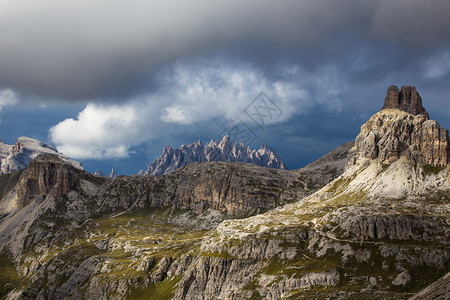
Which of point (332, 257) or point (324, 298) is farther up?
point (332, 257)

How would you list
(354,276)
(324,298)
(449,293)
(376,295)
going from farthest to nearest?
(354,276), (324,298), (376,295), (449,293)

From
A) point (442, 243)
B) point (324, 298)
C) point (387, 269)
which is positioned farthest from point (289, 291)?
point (442, 243)

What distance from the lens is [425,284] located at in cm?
16425

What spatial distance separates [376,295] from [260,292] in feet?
208

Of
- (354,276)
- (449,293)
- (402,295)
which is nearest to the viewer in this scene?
(449,293)

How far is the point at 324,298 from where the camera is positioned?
155 metres

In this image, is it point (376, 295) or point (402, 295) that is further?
point (376, 295)

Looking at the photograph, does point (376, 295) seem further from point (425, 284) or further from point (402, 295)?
point (425, 284)

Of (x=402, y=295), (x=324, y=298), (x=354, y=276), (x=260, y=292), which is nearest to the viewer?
(x=402, y=295)

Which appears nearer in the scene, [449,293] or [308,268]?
[449,293]

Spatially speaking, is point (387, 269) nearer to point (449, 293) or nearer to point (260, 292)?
point (260, 292)

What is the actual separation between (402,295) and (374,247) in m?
64.9

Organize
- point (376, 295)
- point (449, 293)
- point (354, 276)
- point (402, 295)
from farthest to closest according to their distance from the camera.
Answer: point (354, 276)
point (376, 295)
point (402, 295)
point (449, 293)

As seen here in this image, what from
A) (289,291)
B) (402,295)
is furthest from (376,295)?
(289,291)
